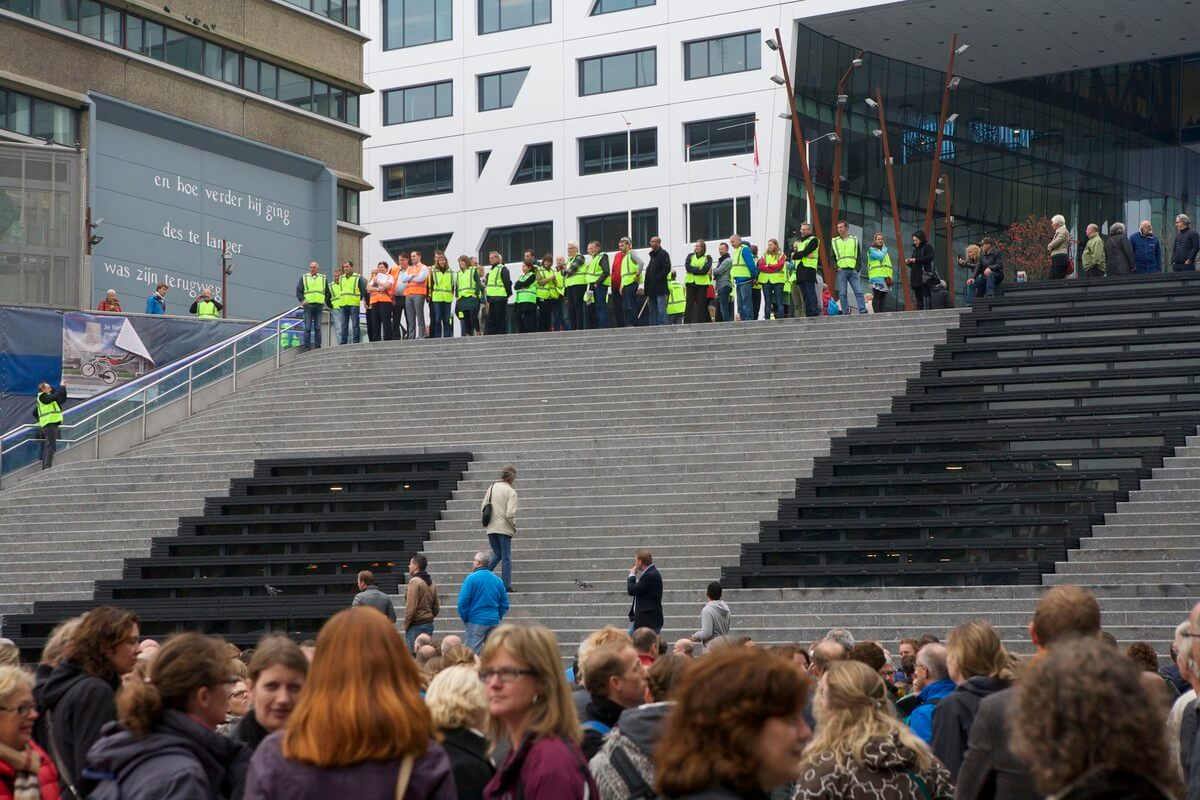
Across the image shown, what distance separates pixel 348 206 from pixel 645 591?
34805 millimetres

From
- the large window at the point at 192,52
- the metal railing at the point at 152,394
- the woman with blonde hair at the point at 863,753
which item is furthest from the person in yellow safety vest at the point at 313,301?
the woman with blonde hair at the point at 863,753

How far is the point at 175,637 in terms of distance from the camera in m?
5.44

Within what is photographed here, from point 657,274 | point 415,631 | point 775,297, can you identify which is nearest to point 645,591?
point 415,631

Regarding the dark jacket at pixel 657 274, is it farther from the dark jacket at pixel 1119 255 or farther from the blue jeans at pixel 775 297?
the dark jacket at pixel 1119 255

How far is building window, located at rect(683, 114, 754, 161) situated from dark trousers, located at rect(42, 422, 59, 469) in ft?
103

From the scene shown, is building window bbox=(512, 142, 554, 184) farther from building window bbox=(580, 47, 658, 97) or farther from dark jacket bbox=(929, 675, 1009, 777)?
dark jacket bbox=(929, 675, 1009, 777)

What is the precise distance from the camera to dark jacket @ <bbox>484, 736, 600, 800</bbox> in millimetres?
4945

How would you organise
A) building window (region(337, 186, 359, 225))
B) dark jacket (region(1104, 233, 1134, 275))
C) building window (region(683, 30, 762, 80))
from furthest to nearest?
1. building window (region(683, 30, 762, 80))
2. building window (region(337, 186, 359, 225))
3. dark jacket (region(1104, 233, 1134, 275))

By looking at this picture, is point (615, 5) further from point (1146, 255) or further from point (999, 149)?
point (1146, 255)

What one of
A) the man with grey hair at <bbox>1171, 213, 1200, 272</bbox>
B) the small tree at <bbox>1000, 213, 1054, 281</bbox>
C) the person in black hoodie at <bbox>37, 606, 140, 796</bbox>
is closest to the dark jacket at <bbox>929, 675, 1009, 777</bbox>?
the person in black hoodie at <bbox>37, 606, 140, 796</bbox>

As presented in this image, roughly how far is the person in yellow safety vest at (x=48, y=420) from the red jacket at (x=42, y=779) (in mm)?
22466

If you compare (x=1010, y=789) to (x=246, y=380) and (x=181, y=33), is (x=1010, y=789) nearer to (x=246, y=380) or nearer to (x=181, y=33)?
(x=246, y=380)

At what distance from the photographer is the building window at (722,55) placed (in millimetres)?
54938

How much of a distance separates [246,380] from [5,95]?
11.6 meters
